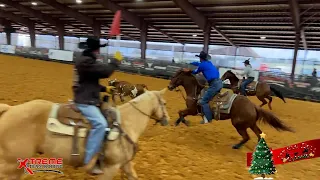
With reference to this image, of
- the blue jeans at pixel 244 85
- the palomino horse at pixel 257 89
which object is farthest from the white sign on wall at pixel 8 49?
the blue jeans at pixel 244 85

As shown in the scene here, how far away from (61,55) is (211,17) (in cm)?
1361

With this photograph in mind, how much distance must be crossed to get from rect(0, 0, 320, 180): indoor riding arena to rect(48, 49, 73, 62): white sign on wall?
0.31 ft

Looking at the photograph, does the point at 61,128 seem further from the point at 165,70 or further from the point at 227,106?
the point at 165,70

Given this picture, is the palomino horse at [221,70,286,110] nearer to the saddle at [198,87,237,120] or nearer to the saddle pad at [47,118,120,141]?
the saddle at [198,87,237,120]

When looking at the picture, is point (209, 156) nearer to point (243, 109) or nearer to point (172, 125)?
point (243, 109)

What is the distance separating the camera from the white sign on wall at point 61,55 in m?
23.6

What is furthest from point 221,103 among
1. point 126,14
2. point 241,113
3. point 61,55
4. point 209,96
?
point 61,55

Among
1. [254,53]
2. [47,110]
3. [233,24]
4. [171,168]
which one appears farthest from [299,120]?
[254,53]

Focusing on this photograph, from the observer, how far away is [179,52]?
108 ft

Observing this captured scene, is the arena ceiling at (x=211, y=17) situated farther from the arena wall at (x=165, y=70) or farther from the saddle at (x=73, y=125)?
the saddle at (x=73, y=125)

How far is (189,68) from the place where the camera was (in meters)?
10.0

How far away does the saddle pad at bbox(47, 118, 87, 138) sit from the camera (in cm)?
301

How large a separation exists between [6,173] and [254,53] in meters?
30.7

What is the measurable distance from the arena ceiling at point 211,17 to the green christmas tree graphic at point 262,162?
14005mm
